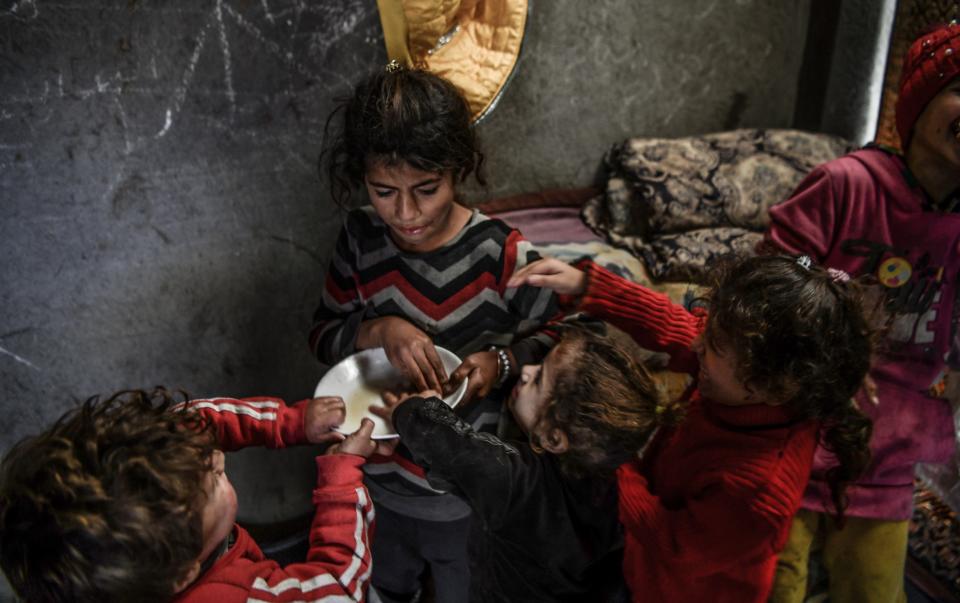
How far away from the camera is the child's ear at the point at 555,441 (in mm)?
1337

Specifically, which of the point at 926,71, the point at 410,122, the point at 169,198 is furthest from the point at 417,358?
the point at 926,71

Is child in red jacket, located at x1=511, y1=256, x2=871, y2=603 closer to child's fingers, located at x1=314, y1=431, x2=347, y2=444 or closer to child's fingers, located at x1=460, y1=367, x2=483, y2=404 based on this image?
child's fingers, located at x1=460, y1=367, x2=483, y2=404

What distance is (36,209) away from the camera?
1.56 meters

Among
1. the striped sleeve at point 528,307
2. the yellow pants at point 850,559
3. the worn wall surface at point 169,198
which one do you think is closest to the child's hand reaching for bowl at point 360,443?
the striped sleeve at point 528,307

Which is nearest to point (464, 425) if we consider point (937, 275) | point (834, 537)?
point (834, 537)

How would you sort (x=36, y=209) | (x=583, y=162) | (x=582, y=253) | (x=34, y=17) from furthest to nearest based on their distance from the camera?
1. (x=583, y=162)
2. (x=582, y=253)
3. (x=36, y=209)
4. (x=34, y=17)

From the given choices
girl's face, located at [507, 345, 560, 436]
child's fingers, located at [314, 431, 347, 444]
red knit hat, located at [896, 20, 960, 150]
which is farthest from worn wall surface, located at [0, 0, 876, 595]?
red knit hat, located at [896, 20, 960, 150]

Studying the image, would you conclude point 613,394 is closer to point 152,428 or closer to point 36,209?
point 152,428

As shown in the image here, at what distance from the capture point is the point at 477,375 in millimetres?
1408

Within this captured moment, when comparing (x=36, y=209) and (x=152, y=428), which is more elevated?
(x=36, y=209)

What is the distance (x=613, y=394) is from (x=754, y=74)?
2167 mm

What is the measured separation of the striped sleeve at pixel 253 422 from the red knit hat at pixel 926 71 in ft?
5.03

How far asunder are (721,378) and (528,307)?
43cm

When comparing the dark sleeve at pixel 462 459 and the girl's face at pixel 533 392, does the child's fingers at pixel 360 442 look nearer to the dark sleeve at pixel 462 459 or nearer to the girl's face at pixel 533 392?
the dark sleeve at pixel 462 459
